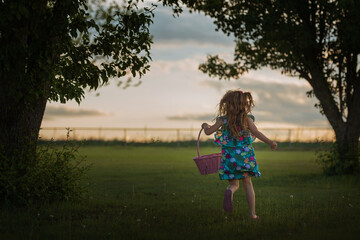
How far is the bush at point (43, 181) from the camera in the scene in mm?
8109

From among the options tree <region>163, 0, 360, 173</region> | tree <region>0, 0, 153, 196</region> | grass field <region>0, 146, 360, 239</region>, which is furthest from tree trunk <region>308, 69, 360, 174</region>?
tree <region>0, 0, 153, 196</region>

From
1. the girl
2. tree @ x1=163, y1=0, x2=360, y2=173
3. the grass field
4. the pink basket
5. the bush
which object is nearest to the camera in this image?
the grass field

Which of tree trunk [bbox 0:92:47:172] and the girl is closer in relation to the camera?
the girl

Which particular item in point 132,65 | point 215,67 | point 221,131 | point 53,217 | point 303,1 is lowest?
point 53,217

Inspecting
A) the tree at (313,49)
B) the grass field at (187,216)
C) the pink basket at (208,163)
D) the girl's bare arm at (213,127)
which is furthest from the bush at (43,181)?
the tree at (313,49)

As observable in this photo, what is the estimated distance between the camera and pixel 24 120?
27.5ft

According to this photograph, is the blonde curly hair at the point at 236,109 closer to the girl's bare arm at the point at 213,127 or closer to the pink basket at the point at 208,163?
the girl's bare arm at the point at 213,127

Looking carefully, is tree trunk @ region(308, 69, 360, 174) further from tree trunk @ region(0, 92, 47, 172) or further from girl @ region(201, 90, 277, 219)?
tree trunk @ region(0, 92, 47, 172)

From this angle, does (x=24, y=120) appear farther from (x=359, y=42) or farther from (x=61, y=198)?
(x=359, y=42)

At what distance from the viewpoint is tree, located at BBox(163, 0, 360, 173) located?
14.6 metres

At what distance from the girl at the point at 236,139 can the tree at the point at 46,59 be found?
7.67 ft

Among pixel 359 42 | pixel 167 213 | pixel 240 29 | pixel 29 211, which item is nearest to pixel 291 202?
pixel 167 213

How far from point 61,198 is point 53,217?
1.17m

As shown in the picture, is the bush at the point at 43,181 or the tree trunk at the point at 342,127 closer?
the bush at the point at 43,181
